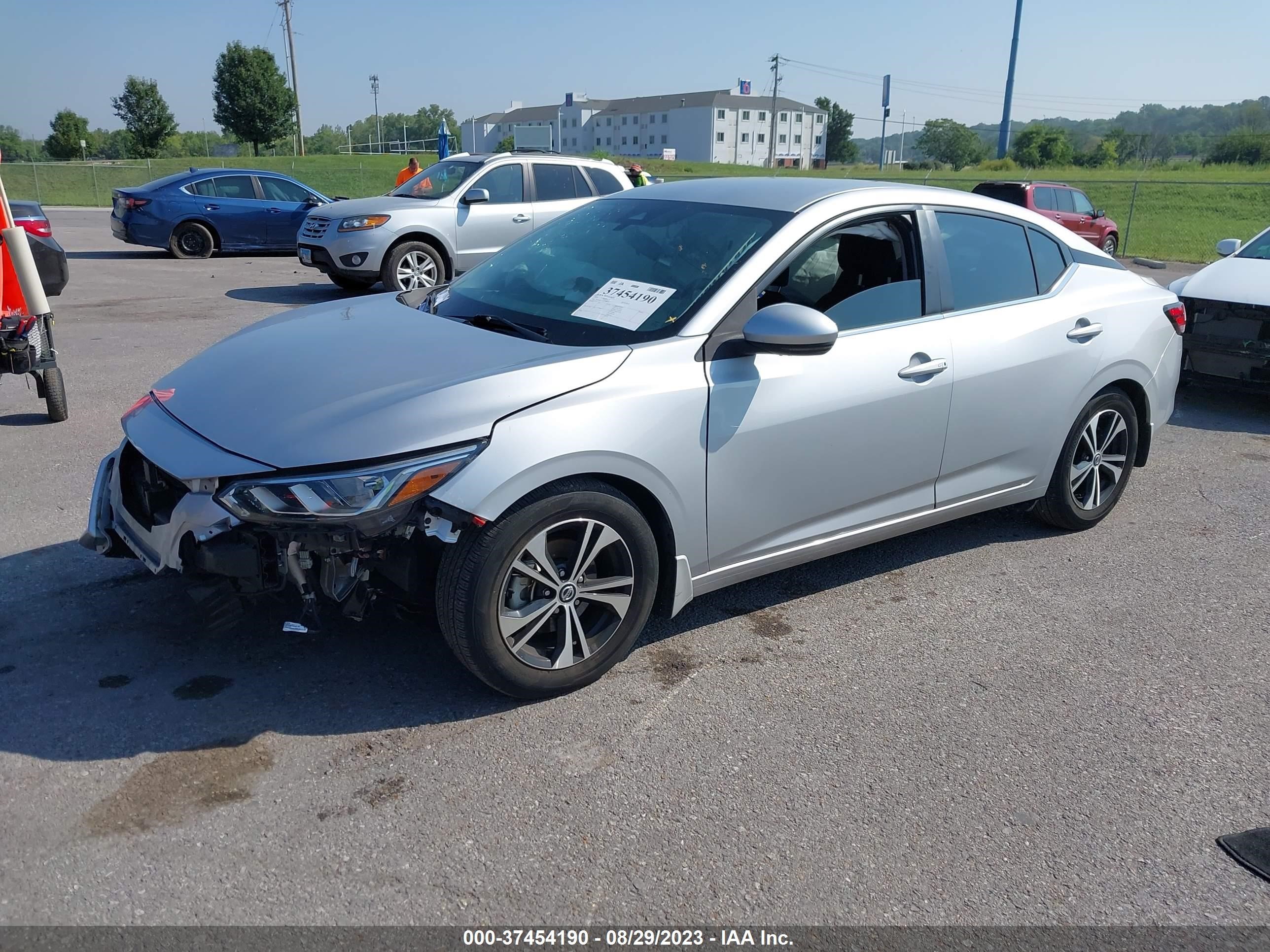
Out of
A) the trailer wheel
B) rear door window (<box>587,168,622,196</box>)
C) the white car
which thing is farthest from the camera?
rear door window (<box>587,168,622,196</box>)

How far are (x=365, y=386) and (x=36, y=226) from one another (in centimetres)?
828

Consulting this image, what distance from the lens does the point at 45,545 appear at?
4629mm

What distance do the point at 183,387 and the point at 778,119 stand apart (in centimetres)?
12847

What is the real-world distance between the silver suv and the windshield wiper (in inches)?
315

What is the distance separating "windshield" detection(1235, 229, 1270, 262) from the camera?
8883 millimetres

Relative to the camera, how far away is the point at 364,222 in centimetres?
1200

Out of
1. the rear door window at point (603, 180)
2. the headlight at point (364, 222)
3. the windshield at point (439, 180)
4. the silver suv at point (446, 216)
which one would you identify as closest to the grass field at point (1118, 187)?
the rear door window at point (603, 180)

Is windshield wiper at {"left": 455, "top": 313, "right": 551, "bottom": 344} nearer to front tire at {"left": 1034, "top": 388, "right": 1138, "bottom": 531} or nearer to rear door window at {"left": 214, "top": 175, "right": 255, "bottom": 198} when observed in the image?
front tire at {"left": 1034, "top": 388, "right": 1138, "bottom": 531}

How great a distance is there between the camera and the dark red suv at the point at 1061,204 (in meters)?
20.0

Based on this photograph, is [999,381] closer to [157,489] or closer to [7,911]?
[157,489]

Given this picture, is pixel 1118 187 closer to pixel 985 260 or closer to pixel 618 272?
pixel 985 260

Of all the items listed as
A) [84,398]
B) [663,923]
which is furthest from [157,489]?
[84,398]

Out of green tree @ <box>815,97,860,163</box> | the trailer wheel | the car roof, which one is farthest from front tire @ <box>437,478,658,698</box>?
green tree @ <box>815,97,860,163</box>

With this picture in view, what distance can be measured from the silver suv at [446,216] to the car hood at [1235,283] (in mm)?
6280
